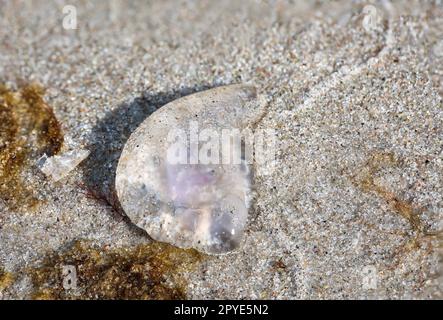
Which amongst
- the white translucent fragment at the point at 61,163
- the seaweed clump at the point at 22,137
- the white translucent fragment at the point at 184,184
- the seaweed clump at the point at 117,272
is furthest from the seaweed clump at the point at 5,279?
the white translucent fragment at the point at 184,184

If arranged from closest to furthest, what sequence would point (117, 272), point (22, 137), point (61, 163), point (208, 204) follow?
point (117, 272) < point (208, 204) < point (61, 163) < point (22, 137)

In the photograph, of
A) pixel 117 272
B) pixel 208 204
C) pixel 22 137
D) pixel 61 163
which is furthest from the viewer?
pixel 22 137

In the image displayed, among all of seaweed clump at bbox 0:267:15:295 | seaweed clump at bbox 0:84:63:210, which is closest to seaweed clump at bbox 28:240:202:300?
seaweed clump at bbox 0:267:15:295

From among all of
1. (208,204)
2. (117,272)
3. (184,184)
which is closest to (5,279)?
(117,272)

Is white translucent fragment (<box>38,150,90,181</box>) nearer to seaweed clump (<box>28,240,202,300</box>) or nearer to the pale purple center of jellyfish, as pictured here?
seaweed clump (<box>28,240,202,300</box>)

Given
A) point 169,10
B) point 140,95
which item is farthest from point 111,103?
point 169,10

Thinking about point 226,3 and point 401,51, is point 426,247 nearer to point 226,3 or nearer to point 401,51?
point 401,51

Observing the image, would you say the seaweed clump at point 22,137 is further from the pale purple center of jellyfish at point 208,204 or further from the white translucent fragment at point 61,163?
the pale purple center of jellyfish at point 208,204

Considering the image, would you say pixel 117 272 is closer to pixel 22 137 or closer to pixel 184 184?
pixel 184 184
